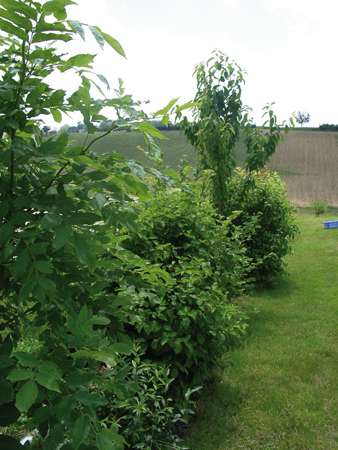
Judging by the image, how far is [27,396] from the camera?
92cm

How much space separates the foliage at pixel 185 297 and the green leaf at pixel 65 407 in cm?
173

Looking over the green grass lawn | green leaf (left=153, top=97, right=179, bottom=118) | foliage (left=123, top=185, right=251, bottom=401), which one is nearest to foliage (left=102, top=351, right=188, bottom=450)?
foliage (left=123, top=185, right=251, bottom=401)

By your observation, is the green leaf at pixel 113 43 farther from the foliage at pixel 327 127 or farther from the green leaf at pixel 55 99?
the foliage at pixel 327 127

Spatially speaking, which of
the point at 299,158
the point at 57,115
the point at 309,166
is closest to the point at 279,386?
the point at 57,115

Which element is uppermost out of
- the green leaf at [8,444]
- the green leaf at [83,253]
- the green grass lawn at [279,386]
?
the green leaf at [83,253]

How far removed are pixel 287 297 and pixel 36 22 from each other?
6.69 meters

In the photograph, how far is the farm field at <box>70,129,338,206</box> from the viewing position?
109ft

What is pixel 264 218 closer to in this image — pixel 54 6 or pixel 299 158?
pixel 54 6

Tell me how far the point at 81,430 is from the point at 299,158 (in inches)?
1729

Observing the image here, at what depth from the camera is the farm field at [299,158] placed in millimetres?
33094

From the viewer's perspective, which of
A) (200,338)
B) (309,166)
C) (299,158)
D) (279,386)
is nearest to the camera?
(200,338)

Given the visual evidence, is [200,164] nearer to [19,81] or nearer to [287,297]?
[287,297]

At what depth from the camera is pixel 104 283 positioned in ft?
4.62

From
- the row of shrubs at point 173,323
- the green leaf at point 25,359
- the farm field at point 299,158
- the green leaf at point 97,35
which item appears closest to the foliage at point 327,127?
the farm field at point 299,158
